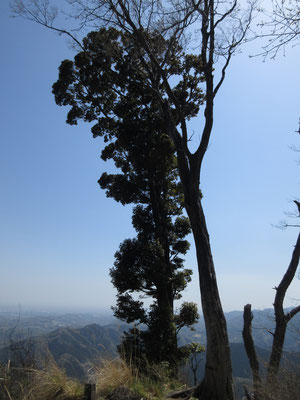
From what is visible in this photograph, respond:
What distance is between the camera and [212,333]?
4.80 metres

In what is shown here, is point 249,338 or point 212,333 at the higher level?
point 212,333

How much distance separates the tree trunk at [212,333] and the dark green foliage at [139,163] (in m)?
4.79

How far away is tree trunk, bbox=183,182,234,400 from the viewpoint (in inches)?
180

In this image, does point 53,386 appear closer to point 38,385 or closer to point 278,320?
point 38,385

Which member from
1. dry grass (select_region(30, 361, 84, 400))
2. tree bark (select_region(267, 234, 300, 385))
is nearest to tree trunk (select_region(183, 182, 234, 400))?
dry grass (select_region(30, 361, 84, 400))

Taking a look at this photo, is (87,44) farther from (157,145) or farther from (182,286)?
(182,286)

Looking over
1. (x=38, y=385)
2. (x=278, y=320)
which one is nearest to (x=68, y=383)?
(x=38, y=385)

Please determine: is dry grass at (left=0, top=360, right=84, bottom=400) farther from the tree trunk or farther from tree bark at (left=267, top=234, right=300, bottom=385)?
tree bark at (left=267, top=234, right=300, bottom=385)

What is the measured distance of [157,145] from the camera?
11.1m

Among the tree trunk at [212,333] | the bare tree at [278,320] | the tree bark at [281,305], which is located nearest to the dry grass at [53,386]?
the tree trunk at [212,333]

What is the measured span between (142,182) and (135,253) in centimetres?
278

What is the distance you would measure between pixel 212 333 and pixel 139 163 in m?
7.49

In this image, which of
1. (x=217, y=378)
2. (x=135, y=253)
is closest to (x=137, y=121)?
(x=135, y=253)

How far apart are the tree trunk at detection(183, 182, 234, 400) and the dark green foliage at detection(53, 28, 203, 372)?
15.7 feet
